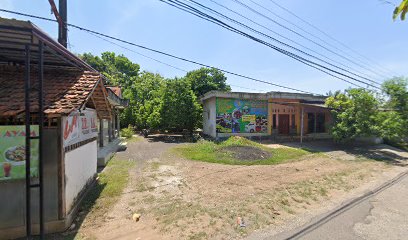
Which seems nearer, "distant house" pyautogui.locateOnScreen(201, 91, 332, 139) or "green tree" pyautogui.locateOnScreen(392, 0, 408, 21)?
"green tree" pyautogui.locateOnScreen(392, 0, 408, 21)

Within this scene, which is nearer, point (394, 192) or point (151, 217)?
point (151, 217)

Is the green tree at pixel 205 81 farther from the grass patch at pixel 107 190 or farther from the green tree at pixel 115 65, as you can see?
the grass patch at pixel 107 190

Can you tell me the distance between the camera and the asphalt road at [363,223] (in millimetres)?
4523

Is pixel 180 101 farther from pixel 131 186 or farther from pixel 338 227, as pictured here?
pixel 338 227

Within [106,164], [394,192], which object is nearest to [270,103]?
[394,192]

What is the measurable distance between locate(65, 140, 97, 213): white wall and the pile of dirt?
24.2 ft

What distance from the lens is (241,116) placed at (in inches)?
754

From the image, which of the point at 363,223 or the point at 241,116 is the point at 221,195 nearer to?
the point at 363,223

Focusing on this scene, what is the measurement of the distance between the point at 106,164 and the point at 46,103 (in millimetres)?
6533

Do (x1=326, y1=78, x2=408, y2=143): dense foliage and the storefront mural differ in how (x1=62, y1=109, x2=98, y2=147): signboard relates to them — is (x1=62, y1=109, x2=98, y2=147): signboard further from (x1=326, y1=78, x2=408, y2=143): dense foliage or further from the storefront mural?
(x1=326, y1=78, x2=408, y2=143): dense foliage

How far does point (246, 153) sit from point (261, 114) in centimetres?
769

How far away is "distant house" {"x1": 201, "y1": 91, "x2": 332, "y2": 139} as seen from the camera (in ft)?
61.2

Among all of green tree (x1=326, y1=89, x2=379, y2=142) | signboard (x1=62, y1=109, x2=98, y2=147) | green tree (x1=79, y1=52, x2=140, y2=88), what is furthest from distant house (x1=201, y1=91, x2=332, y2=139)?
green tree (x1=79, y1=52, x2=140, y2=88)

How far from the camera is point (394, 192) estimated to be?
753 centimetres
